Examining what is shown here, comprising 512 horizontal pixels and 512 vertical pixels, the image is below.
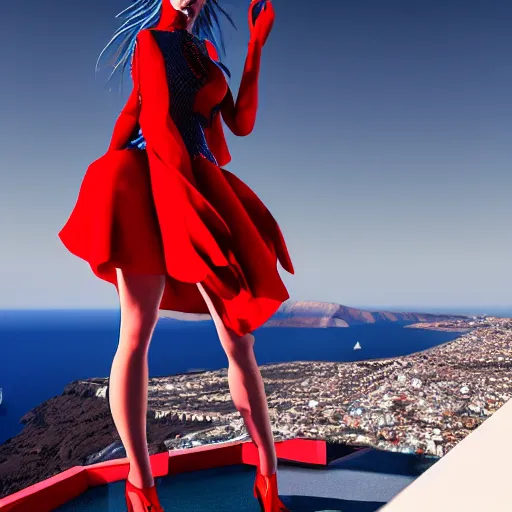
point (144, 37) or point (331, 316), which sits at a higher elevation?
point (144, 37)

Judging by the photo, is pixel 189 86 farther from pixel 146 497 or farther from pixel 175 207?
pixel 146 497

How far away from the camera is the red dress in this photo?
1.08 meters

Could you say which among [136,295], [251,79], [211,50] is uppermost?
[211,50]

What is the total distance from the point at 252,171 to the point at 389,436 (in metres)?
1.21

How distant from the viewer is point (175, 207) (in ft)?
3.58

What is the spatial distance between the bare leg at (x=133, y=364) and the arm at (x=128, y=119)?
1.05 feet

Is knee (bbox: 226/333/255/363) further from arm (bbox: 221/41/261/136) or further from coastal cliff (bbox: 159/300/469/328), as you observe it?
coastal cliff (bbox: 159/300/469/328)

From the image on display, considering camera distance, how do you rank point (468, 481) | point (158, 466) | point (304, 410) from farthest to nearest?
point (304, 410) < point (158, 466) < point (468, 481)

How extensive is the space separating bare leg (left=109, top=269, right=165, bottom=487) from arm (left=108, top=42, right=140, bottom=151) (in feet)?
1.05

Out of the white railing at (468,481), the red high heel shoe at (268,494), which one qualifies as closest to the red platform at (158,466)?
the red high heel shoe at (268,494)

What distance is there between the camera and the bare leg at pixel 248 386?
1192 mm

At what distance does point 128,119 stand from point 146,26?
32 centimetres

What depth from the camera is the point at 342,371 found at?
2447 mm

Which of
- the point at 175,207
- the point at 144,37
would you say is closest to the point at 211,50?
the point at 144,37
